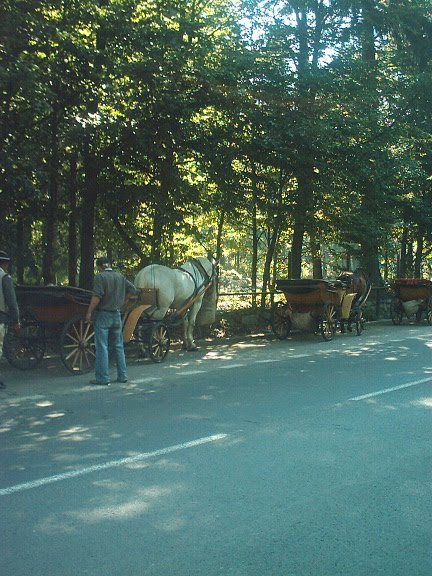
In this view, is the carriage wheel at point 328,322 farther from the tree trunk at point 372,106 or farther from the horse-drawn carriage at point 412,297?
the horse-drawn carriage at point 412,297

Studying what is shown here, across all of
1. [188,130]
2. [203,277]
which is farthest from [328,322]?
[188,130]

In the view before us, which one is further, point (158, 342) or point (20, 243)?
point (20, 243)

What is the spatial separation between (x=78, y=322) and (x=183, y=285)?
3196 mm

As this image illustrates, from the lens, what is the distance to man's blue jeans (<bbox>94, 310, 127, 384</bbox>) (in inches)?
413

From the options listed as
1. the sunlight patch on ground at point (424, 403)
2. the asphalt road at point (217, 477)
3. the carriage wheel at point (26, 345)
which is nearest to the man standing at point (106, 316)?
Result: the asphalt road at point (217, 477)

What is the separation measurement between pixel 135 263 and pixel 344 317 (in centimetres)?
593

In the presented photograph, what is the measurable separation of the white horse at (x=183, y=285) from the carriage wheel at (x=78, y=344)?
2.03 metres

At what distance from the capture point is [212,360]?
44.7ft

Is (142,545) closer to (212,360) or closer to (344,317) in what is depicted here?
(212,360)

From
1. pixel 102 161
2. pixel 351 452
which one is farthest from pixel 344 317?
pixel 351 452

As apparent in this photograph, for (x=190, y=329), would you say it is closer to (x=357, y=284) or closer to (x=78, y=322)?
(x=78, y=322)

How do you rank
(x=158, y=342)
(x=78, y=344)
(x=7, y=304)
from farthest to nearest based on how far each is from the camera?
(x=158, y=342) < (x=78, y=344) < (x=7, y=304)

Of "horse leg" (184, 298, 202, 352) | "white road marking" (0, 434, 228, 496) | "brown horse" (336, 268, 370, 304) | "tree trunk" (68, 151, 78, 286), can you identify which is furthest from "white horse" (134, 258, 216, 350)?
"white road marking" (0, 434, 228, 496)

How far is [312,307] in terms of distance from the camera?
56.6 feet
